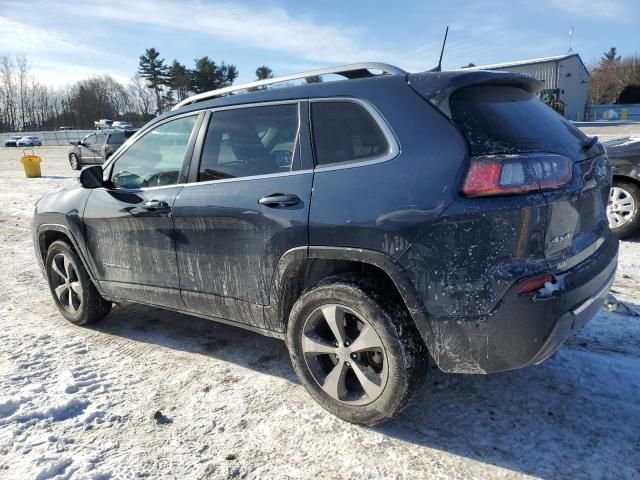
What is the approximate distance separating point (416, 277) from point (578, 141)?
4.31 feet

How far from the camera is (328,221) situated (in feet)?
8.49

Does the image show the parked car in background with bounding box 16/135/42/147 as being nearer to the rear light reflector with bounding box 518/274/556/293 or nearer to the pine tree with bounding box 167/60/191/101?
the pine tree with bounding box 167/60/191/101

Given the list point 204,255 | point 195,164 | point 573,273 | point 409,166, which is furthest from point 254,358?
point 573,273

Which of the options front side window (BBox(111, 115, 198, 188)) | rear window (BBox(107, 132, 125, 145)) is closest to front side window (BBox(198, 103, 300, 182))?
front side window (BBox(111, 115, 198, 188))

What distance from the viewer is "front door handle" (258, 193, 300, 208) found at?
2742mm

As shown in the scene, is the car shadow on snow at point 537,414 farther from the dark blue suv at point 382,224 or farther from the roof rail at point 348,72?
the roof rail at point 348,72

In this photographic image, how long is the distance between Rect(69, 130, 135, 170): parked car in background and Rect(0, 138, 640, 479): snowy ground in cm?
1910

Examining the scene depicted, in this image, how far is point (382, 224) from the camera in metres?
2.41

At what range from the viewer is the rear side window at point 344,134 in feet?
8.45

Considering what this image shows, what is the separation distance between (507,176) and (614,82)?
83.9 m

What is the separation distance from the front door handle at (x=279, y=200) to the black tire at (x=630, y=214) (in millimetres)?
4883

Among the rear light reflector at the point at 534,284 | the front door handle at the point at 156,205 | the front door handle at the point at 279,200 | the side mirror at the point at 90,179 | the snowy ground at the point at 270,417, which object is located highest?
the side mirror at the point at 90,179

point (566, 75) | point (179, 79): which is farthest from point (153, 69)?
point (566, 75)

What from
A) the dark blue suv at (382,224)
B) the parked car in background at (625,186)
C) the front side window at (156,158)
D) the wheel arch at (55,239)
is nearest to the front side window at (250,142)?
the dark blue suv at (382,224)
